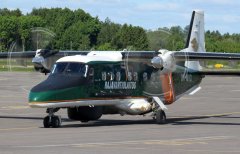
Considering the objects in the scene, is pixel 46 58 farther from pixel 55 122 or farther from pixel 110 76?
pixel 55 122

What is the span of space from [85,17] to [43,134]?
8719 cm

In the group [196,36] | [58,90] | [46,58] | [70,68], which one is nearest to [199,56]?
[196,36]

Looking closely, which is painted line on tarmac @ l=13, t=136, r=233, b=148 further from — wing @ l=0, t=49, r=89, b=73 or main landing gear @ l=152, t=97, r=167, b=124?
wing @ l=0, t=49, r=89, b=73

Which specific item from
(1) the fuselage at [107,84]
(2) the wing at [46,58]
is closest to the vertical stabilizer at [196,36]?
(1) the fuselage at [107,84]

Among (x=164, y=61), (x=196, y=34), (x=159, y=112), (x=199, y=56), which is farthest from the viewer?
(x=196, y=34)

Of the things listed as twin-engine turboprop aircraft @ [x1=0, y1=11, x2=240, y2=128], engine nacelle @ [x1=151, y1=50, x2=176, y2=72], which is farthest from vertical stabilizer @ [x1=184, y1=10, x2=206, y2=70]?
engine nacelle @ [x1=151, y1=50, x2=176, y2=72]

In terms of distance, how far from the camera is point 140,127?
26750 millimetres

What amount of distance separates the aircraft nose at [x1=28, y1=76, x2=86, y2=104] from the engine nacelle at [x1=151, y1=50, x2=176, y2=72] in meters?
3.41

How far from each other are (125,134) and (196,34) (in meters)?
12.0

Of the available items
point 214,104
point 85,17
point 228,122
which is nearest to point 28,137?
point 228,122

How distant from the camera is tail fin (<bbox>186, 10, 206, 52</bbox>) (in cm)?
3378

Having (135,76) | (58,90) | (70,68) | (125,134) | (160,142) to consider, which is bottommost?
(125,134)

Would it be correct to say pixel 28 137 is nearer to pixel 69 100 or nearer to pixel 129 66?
pixel 69 100

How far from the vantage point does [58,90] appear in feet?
84.3
